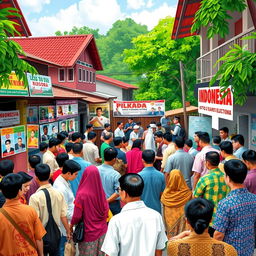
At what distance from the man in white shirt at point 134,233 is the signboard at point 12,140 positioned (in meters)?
9.67

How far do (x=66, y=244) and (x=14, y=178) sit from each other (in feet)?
5.30

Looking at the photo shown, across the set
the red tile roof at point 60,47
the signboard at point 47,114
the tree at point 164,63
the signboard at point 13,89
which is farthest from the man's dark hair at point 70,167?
the tree at point 164,63

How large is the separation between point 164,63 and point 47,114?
90.3 ft

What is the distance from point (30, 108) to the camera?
16.0 meters

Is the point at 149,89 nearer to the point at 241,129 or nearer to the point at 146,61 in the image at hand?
the point at 146,61

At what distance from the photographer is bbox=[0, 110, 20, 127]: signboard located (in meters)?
13.4

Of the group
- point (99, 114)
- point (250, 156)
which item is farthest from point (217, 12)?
point (99, 114)

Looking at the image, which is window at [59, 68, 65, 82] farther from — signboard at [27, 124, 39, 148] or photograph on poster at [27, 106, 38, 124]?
signboard at [27, 124, 39, 148]

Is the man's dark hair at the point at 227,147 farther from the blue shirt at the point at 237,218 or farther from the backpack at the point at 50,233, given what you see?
the backpack at the point at 50,233

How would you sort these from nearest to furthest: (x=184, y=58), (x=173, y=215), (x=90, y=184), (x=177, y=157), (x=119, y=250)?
(x=119, y=250), (x=90, y=184), (x=173, y=215), (x=177, y=157), (x=184, y=58)

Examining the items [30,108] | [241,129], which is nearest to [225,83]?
[241,129]

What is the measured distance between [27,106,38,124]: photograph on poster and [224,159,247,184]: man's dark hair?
12.6 meters

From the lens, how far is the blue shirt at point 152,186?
6.55 meters

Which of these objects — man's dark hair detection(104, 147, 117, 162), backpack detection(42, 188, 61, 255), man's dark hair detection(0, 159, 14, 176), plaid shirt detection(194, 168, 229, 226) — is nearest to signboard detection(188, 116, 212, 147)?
man's dark hair detection(104, 147, 117, 162)
